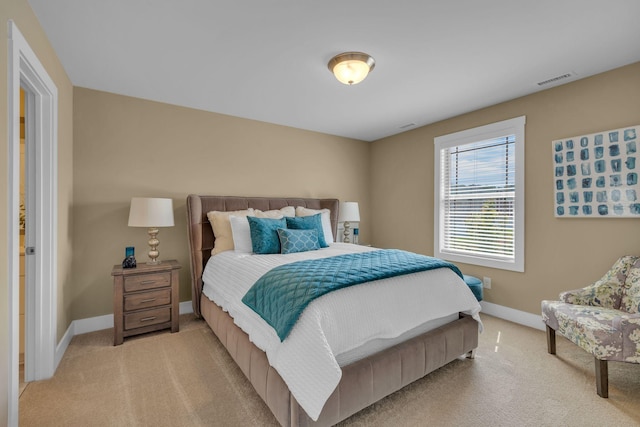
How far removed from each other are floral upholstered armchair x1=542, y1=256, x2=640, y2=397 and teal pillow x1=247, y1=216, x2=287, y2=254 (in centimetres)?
248

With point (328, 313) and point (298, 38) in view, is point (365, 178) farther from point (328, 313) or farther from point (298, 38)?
point (328, 313)

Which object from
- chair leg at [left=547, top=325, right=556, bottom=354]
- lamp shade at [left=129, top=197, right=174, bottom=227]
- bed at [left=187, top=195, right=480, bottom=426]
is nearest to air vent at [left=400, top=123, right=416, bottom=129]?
bed at [left=187, top=195, right=480, bottom=426]

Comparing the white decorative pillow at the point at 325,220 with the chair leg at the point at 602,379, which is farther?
the white decorative pillow at the point at 325,220

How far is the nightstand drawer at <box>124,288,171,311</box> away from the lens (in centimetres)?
271

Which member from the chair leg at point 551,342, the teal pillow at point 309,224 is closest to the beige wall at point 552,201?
the chair leg at point 551,342

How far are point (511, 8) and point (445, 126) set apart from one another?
219 cm

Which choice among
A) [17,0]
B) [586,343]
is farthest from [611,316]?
[17,0]

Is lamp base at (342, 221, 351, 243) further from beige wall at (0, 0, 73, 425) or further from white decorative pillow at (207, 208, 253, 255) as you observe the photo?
beige wall at (0, 0, 73, 425)

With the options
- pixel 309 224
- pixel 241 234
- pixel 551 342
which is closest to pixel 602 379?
pixel 551 342

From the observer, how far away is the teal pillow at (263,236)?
299 cm

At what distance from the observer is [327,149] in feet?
15.2

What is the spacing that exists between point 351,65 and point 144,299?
109 inches

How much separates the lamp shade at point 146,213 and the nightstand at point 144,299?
16.7 inches

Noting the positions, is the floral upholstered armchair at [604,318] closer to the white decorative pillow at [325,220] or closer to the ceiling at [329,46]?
the ceiling at [329,46]
